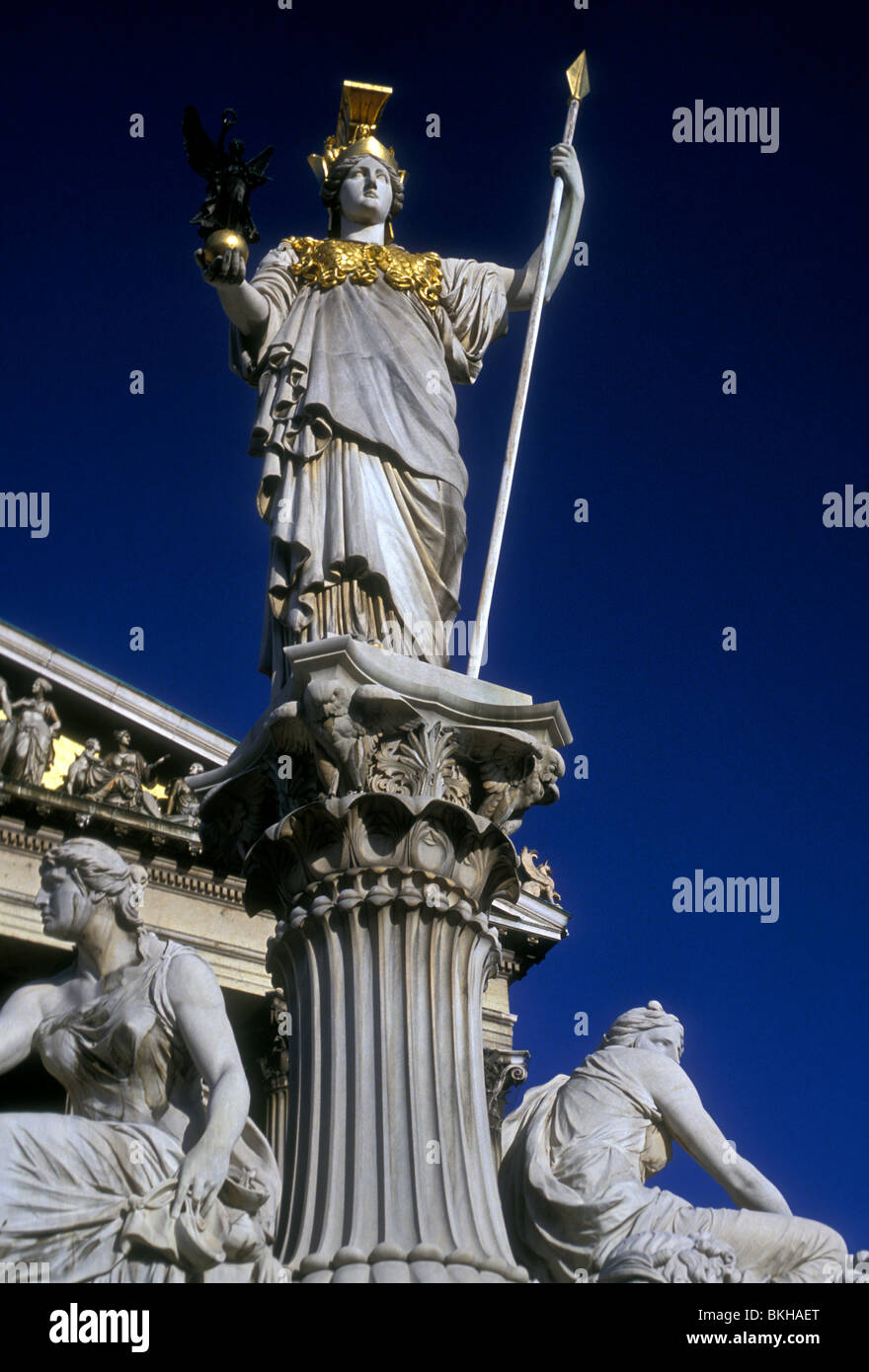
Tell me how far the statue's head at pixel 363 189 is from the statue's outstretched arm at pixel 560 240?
847 millimetres

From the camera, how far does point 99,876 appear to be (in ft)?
21.6

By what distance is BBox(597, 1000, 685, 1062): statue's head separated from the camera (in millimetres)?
7634

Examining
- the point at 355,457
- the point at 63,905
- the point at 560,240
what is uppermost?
the point at 560,240

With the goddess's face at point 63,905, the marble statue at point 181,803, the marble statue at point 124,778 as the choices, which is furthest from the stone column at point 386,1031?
the marble statue at point 124,778

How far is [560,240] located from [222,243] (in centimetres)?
259

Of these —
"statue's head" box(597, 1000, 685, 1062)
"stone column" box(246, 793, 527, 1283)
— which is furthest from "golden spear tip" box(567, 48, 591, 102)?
"statue's head" box(597, 1000, 685, 1062)

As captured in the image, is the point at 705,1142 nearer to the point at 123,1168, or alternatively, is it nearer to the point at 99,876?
the point at 123,1168

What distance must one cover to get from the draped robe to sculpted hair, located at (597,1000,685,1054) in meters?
1.97

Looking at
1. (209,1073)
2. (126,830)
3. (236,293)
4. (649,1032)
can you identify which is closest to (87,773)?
(126,830)

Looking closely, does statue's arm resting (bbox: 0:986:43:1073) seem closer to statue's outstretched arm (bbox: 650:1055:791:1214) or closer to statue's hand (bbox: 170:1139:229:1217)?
statue's hand (bbox: 170:1139:229:1217)

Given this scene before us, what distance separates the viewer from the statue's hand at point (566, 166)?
949 centimetres
